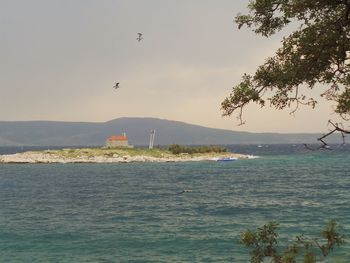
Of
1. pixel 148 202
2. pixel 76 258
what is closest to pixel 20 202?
pixel 148 202

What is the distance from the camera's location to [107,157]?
593 ft

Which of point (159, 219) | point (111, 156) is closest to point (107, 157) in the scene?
point (111, 156)

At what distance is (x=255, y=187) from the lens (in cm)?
8112

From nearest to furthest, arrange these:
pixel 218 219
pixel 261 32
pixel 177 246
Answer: pixel 261 32, pixel 177 246, pixel 218 219

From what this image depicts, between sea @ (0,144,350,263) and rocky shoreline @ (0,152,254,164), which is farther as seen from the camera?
rocky shoreline @ (0,152,254,164)

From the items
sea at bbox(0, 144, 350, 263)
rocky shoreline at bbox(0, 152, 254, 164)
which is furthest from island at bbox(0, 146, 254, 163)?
sea at bbox(0, 144, 350, 263)

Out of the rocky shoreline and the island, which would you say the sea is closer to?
the rocky shoreline

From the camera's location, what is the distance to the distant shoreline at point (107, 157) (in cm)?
17862

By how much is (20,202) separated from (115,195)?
14119mm

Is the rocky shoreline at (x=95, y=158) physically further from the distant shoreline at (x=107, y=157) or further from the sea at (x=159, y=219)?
the sea at (x=159, y=219)

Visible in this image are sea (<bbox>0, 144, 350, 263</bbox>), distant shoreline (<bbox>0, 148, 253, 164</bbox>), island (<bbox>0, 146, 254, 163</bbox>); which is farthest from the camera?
island (<bbox>0, 146, 254, 163</bbox>)

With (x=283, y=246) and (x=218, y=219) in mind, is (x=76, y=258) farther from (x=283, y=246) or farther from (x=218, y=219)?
(x=218, y=219)

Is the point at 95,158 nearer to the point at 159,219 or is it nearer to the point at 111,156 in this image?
the point at 111,156

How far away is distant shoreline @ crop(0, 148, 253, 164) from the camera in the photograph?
179m
